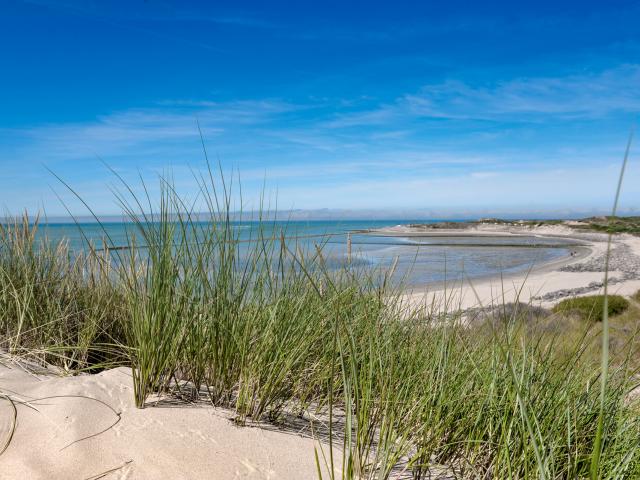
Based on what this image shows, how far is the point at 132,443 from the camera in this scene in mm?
1674

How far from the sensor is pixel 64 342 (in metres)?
2.84

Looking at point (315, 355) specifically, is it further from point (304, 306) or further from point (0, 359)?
point (0, 359)

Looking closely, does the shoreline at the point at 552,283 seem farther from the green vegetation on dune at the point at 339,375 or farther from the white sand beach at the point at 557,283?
the green vegetation on dune at the point at 339,375

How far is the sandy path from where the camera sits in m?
1.56

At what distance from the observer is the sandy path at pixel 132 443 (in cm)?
156

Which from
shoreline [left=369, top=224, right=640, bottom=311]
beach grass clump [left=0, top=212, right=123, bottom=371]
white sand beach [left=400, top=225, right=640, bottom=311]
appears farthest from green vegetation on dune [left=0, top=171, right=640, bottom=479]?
white sand beach [left=400, top=225, right=640, bottom=311]

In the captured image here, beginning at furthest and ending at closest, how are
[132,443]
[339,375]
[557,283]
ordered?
1. [557,283]
2. [339,375]
3. [132,443]

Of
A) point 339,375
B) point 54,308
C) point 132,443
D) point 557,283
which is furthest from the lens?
point 557,283

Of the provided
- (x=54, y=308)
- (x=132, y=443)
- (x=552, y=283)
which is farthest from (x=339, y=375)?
(x=552, y=283)

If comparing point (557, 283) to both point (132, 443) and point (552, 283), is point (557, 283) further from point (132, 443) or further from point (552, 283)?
point (132, 443)

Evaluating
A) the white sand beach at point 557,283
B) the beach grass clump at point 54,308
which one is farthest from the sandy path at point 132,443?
the white sand beach at point 557,283

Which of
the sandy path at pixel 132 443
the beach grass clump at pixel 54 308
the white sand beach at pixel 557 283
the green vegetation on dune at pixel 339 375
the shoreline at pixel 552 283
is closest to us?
the sandy path at pixel 132 443

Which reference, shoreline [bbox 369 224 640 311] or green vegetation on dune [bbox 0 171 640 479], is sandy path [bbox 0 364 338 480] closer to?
green vegetation on dune [bbox 0 171 640 479]

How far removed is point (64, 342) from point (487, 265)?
20.6m
